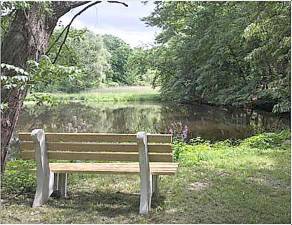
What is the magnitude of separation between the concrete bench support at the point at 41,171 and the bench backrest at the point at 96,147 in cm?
5

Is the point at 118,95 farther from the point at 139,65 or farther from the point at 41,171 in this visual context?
the point at 41,171

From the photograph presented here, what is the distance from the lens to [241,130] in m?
12.5

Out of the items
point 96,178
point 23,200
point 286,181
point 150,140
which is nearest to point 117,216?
point 150,140

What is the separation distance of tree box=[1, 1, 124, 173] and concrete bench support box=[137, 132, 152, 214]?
1.05m

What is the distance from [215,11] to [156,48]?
674cm

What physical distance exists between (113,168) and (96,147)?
0.21 metres

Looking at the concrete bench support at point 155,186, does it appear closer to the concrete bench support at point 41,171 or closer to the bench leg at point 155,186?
the bench leg at point 155,186

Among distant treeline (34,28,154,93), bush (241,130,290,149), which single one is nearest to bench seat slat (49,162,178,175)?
bush (241,130,290,149)

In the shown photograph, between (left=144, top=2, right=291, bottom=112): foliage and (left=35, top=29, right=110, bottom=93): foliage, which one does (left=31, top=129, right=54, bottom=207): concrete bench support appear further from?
(left=144, top=2, right=291, bottom=112): foliage

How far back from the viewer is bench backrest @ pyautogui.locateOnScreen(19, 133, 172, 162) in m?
3.35

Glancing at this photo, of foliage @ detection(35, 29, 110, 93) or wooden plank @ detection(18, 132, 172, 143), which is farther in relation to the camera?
foliage @ detection(35, 29, 110, 93)

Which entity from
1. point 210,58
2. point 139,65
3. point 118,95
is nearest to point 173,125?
point 210,58

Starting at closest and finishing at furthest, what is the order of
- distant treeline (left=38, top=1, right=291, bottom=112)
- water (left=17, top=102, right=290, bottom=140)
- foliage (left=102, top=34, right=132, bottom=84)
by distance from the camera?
water (left=17, top=102, right=290, bottom=140) < distant treeline (left=38, top=1, right=291, bottom=112) < foliage (left=102, top=34, right=132, bottom=84)

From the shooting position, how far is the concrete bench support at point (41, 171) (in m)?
3.38
